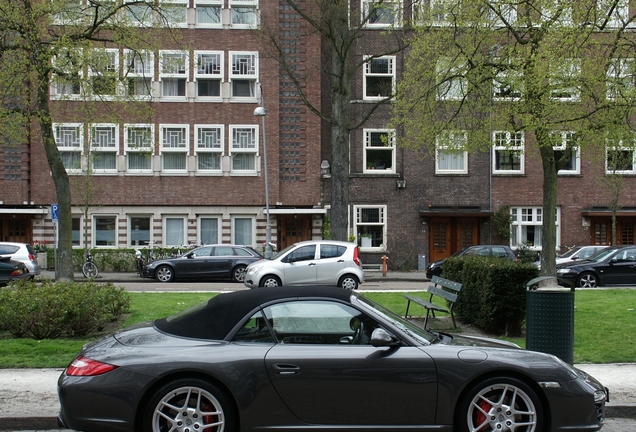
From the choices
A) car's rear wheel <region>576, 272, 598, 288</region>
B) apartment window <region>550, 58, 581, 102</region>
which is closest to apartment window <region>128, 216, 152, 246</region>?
car's rear wheel <region>576, 272, 598, 288</region>

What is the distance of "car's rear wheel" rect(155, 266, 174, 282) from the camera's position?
85.2 feet

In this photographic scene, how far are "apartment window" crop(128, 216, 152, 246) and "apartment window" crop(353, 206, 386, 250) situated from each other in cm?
1065

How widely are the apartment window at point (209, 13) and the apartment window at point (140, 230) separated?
10349 millimetres

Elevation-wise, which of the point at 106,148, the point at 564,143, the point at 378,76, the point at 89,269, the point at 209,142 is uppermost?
the point at 378,76

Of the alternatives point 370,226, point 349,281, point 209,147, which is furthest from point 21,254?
point 370,226

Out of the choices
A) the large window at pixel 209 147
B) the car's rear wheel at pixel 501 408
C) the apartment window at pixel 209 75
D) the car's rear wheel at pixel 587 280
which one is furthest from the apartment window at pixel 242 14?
the car's rear wheel at pixel 501 408

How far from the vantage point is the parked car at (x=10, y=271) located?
20953 mm

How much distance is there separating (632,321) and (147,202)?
25372 mm

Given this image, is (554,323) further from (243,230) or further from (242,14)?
(242,14)

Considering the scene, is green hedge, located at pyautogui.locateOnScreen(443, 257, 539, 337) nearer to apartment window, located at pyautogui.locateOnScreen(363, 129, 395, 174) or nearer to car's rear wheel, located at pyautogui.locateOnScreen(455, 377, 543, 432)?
car's rear wheel, located at pyautogui.locateOnScreen(455, 377, 543, 432)

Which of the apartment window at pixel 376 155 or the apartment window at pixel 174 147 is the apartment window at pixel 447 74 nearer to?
the apartment window at pixel 376 155

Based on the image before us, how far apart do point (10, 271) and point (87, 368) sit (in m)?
17.6

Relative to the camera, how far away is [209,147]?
33000mm

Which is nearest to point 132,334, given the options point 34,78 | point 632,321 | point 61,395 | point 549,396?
point 61,395
